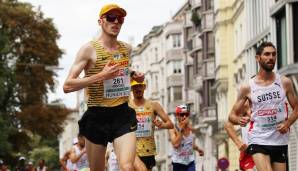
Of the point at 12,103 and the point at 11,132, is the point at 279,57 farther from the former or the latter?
the point at 12,103

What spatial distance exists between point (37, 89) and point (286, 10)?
3056 centimetres

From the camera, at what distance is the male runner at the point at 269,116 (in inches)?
531

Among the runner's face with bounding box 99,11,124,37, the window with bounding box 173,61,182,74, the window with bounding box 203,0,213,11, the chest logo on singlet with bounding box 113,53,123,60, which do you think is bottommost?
the chest logo on singlet with bounding box 113,53,123,60

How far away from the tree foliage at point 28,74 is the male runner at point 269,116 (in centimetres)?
5196

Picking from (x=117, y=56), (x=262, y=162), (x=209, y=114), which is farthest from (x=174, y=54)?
(x=117, y=56)

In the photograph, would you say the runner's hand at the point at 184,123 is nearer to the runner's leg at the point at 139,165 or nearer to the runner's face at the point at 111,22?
the runner's leg at the point at 139,165

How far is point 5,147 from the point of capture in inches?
2339

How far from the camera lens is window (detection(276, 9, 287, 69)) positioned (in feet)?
Result: 136

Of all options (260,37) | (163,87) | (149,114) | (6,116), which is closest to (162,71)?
(163,87)

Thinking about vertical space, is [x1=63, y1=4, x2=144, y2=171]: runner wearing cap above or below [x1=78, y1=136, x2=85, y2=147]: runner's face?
above

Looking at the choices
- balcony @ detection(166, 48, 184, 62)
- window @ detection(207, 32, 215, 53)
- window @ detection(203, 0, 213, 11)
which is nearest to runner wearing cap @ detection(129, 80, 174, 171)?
window @ detection(203, 0, 213, 11)

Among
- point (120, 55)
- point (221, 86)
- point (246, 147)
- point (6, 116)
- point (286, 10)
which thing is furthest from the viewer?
point (221, 86)

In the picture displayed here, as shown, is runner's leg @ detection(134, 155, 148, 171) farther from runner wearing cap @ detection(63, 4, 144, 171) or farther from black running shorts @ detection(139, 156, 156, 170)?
runner wearing cap @ detection(63, 4, 144, 171)

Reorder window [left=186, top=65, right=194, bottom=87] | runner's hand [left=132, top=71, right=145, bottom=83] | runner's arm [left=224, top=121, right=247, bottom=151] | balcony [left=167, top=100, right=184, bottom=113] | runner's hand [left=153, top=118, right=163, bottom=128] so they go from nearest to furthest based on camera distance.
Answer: runner's arm [left=224, top=121, right=247, bottom=151]
runner's hand [left=132, top=71, right=145, bottom=83]
runner's hand [left=153, top=118, right=163, bottom=128]
window [left=186, top=65, right=194, bottom=87]
balcony [left=167, top=100, right=184, bottom=113]
